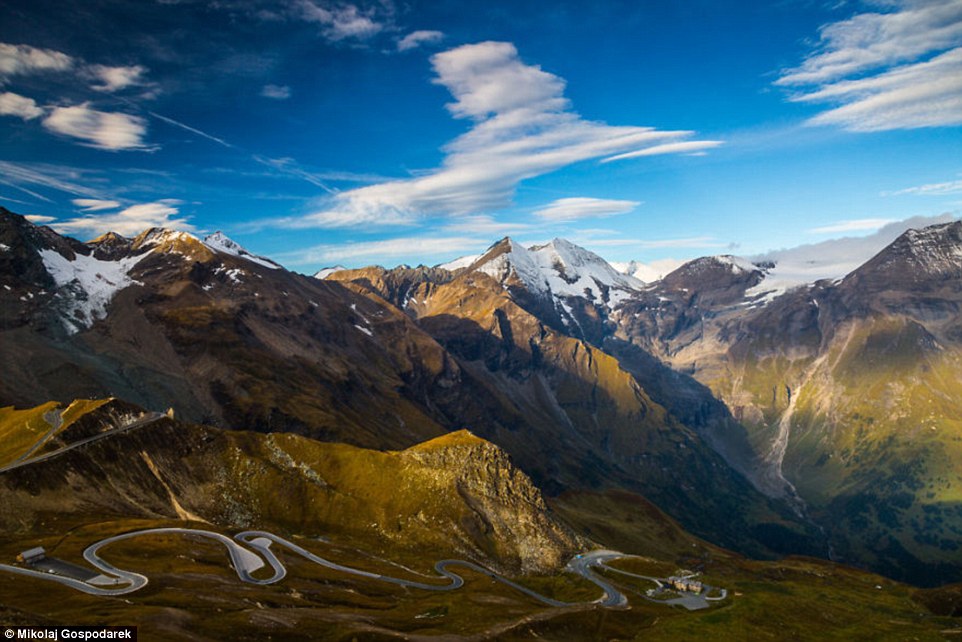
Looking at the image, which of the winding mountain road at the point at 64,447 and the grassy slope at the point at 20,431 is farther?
the grassy slope at the point at 20,431

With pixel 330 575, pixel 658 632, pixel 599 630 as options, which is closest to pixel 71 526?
pixel 330 575

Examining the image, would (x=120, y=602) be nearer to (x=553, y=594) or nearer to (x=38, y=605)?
(x=38, y=605)

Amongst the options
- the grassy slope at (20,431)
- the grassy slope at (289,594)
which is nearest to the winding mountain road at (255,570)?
the grassy slope at (289,594)

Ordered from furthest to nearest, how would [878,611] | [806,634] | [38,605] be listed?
1. [878,611]
2. [806,634]
3. [38,605]

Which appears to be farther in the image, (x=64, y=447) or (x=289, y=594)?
(x=64, y=447)

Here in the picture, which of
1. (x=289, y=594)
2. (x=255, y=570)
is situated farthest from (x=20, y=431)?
(x=289, y=594)

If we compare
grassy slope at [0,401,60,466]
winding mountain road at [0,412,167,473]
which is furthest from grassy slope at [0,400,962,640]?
grassy slope at [0,401,60,466]

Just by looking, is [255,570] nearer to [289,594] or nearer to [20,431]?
[289,594]

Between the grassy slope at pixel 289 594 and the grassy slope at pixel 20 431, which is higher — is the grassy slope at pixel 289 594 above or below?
below

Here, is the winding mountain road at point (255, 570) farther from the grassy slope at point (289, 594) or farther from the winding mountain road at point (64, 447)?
the winding mountain road at point (64, 447)
